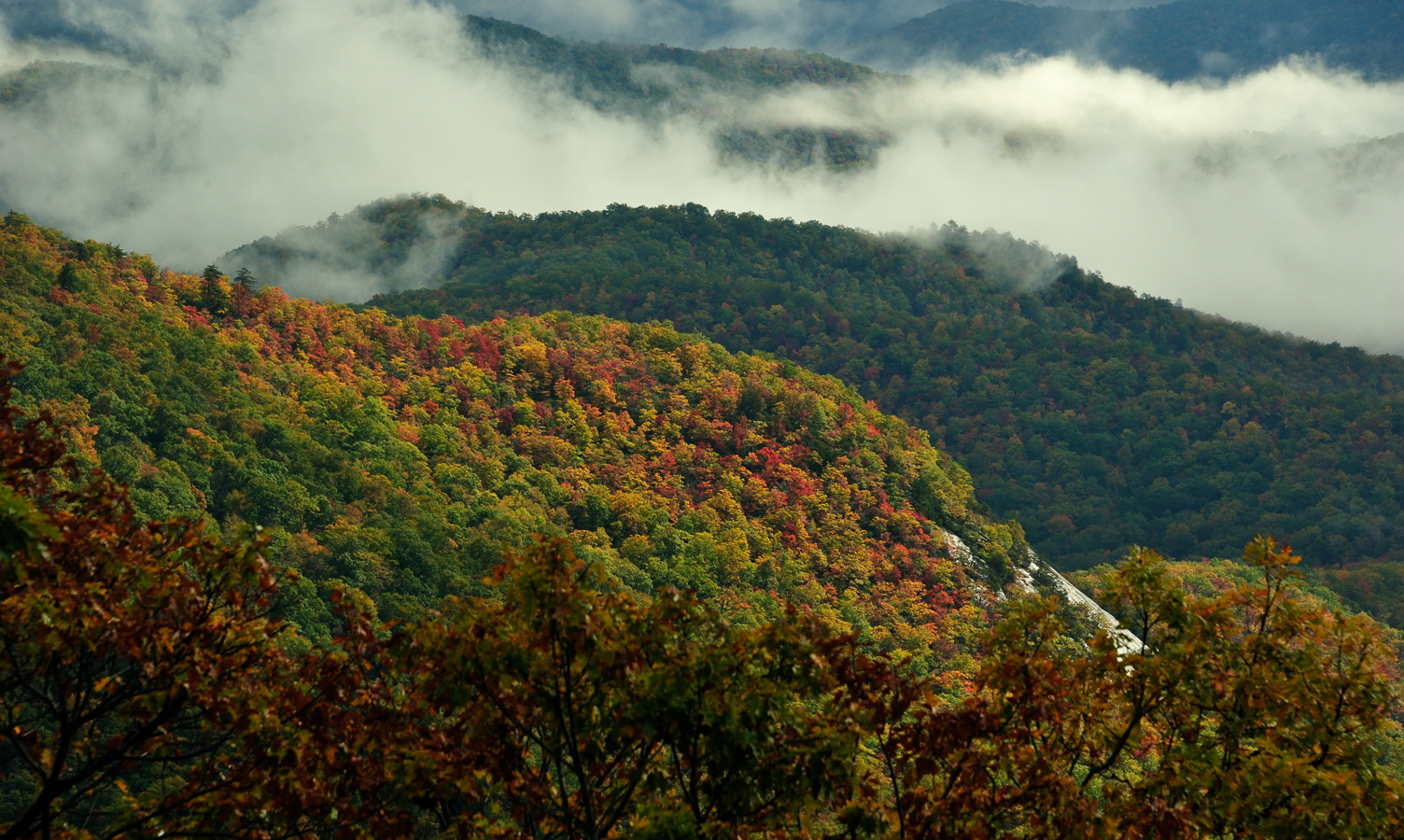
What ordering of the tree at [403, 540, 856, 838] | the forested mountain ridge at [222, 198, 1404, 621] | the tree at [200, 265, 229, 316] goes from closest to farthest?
1. the tree at [403, 540, 856, 838]
2. the tree at [200, 265, 229, 316]
3. the forested mountain ridge at [222, 198, 1404, 621]

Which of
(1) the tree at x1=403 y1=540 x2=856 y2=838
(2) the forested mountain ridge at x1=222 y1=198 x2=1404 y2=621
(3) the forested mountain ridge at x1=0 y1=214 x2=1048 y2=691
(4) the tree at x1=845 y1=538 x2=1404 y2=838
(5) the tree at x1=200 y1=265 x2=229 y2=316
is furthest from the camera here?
(2) the forested mountain ridge at x1=222 y1=198 x2=1404 y2=621

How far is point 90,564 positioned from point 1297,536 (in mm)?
140344

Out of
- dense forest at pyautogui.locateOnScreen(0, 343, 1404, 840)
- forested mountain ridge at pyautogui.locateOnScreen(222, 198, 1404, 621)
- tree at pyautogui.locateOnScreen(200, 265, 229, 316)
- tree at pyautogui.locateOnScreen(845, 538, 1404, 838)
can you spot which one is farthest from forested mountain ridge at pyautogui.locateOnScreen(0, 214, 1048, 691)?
forested mountain ridge at pyautogui.locateOnScreen(222, 198, 1404, 621)

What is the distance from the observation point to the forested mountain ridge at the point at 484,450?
5112 cm

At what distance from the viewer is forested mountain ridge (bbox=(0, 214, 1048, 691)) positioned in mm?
51125

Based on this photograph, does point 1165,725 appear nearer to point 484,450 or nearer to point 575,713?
point 575,713

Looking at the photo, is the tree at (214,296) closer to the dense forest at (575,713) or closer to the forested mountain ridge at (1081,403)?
the dense forest at (575,713)

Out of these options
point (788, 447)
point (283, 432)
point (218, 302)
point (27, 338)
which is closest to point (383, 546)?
point (283, 432)

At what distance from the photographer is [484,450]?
70.0 m

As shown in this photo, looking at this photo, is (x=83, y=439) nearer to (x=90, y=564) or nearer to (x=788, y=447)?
(x=90, y=564)

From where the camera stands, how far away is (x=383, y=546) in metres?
50.9

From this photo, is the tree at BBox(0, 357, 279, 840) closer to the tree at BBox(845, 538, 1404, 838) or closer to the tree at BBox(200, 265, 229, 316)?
the tree at BBox(845, 538, 1404, 838)

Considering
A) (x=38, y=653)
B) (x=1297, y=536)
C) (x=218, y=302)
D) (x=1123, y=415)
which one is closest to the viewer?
(x=38, y=653)

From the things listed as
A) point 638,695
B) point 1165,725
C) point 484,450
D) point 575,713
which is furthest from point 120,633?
point 484,450
